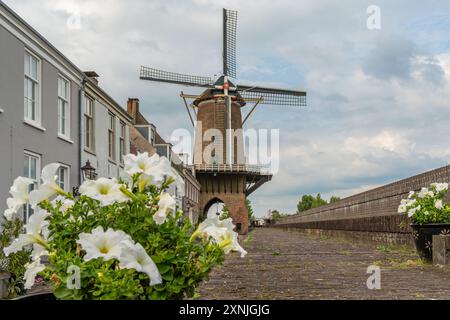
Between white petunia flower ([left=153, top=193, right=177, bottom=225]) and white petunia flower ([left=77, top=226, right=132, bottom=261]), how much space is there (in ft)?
0.98

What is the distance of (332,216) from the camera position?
2920cm

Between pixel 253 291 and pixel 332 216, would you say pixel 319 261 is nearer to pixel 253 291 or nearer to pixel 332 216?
pixel 253 291

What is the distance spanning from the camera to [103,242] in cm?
274

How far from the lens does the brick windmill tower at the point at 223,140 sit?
151 feet

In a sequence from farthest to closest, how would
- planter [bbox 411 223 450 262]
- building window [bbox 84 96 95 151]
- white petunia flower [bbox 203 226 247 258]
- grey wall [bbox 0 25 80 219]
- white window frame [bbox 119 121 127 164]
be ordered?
white window frame [bbox 119 121 127 164] → building window [bbox 84 96 95 151] → grey wall [bbox 0 25 80 219] → planter [bbox 411 223 450 262] → white petunia flower [bbox 203 226 247 258]

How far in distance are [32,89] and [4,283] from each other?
7032 mm

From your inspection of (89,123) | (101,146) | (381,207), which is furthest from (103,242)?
(101,146)

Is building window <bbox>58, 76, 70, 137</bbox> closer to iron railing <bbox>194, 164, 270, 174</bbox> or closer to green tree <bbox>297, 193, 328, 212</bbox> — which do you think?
iron railing <bbox>194, 164, 270, 174</bbox>

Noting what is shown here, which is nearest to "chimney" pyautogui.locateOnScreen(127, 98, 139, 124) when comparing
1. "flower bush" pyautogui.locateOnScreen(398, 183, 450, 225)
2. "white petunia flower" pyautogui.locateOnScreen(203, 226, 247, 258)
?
"flower bush" pyautogui.locateOnScreen(398, 183, 450, 225)

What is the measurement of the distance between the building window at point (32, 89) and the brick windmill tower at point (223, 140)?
3114 centimetres

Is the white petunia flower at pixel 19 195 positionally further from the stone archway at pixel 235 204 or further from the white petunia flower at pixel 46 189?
the stone archway at pixel 235 204

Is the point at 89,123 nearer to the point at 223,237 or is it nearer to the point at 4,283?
the point at 4,283

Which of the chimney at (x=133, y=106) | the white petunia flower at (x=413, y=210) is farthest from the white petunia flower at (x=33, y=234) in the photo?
the chimney at (x=133, y=106)

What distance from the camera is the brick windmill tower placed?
46094mm
